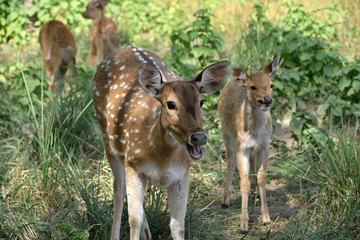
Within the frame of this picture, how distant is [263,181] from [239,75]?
1.14 m

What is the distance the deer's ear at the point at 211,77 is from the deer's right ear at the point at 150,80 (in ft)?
0.93

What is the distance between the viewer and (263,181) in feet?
20.4

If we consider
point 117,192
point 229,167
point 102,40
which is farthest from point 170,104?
point 102,40

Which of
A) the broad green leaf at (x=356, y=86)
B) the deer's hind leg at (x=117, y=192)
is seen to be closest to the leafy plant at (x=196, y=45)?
the broad green leaf at (x=356, y=86)

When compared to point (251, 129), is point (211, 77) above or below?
above

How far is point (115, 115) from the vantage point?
5.41 m

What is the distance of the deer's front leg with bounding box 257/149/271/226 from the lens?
604 centimetres

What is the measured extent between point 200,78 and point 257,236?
1.94m

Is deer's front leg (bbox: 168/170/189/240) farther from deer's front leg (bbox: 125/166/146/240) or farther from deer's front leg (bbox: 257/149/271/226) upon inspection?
deer's front leg (bbox: 257/149/271/226)

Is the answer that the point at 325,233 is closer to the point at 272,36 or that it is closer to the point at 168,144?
the point at 168,144

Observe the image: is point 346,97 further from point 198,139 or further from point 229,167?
point 198,139

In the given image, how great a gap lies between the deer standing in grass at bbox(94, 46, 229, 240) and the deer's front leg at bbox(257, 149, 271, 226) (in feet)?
4.30

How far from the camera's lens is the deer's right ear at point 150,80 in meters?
4.55

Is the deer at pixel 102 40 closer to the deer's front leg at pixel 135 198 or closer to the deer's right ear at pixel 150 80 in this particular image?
the deer's front leg at pixel 135 198
